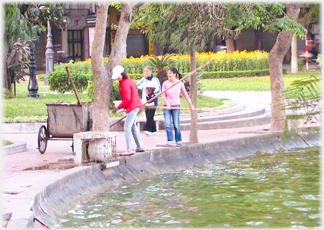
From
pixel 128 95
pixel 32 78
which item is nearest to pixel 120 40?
pixel 128 95

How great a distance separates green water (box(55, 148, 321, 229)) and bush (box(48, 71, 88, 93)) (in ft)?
32.0

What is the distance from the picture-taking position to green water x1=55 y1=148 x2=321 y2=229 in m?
6.07

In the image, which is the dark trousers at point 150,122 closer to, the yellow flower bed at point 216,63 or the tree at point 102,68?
the tree at point 102,68

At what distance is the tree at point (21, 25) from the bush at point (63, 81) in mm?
1318

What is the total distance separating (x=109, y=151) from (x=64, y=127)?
5.63 ft

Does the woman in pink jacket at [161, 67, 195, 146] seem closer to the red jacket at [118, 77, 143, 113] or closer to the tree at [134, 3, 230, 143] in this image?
the tree at [134, 3, 230, 143]

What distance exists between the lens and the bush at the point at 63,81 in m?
18.2

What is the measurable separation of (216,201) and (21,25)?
580cm

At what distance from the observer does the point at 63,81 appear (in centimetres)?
1838

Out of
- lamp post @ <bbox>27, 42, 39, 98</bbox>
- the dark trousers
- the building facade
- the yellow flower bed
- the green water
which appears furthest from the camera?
the building facade

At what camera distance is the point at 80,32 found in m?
33.1

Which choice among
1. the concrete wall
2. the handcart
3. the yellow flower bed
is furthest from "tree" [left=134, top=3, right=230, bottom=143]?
the yellow flower bed

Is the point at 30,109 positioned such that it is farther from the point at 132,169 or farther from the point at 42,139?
the point at 132,169

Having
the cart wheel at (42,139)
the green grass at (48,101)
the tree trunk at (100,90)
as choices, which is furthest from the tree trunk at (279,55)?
the cart wheel at (42,139)
